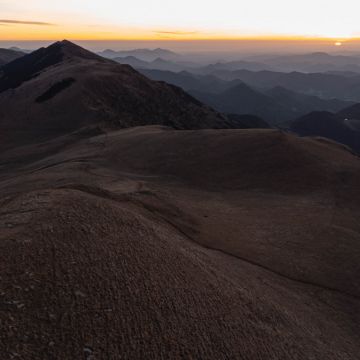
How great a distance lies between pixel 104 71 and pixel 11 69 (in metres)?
74.0

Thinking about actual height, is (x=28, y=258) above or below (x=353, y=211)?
above

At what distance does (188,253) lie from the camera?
1969 centimetres

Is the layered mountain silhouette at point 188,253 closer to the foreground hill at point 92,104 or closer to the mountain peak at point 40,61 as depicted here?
the foreground hill at point 92,104

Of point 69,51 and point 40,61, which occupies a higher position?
point 69,51

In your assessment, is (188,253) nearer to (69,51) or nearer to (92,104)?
(92,104)

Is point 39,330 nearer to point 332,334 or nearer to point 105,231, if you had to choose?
point 105,231

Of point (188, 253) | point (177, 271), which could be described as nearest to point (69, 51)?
point (188, 253)

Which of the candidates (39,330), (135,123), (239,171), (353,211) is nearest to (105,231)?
(39,330)

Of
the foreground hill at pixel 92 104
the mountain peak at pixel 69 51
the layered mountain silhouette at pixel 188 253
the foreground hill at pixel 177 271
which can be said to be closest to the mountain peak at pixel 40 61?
the mountain peak at pixel 69 51

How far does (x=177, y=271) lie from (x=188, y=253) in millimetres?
2624

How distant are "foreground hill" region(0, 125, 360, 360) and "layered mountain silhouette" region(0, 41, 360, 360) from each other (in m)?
0.05

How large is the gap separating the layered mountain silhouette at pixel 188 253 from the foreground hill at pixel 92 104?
3200 cm

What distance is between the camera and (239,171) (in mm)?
41812

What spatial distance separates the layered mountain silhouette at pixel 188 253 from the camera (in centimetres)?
1326
